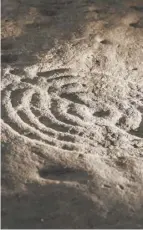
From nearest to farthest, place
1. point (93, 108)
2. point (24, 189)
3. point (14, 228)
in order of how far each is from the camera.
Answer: point (14, 228) → point (24, 189) → point (93, 108)

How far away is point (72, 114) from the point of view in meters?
2.11

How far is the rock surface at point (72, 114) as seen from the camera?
165 centimetres

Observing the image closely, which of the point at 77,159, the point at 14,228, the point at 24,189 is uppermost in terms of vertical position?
the point at 77,159

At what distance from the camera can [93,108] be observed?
2162mm

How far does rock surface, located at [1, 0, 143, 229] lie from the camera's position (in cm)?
165

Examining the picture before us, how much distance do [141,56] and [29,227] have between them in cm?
122

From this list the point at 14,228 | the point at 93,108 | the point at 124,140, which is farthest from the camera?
the point at 93,108

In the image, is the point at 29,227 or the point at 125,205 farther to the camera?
the point at 125,205

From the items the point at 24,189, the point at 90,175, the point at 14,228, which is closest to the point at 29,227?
the point at 14,228

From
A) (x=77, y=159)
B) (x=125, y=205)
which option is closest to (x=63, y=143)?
(x=77, y=159)

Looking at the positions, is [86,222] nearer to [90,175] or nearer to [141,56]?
[90,175]

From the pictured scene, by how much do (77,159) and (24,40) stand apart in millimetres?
880

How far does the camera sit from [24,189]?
1681 millimetres

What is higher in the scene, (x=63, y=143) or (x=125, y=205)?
(x=63, y=143)
